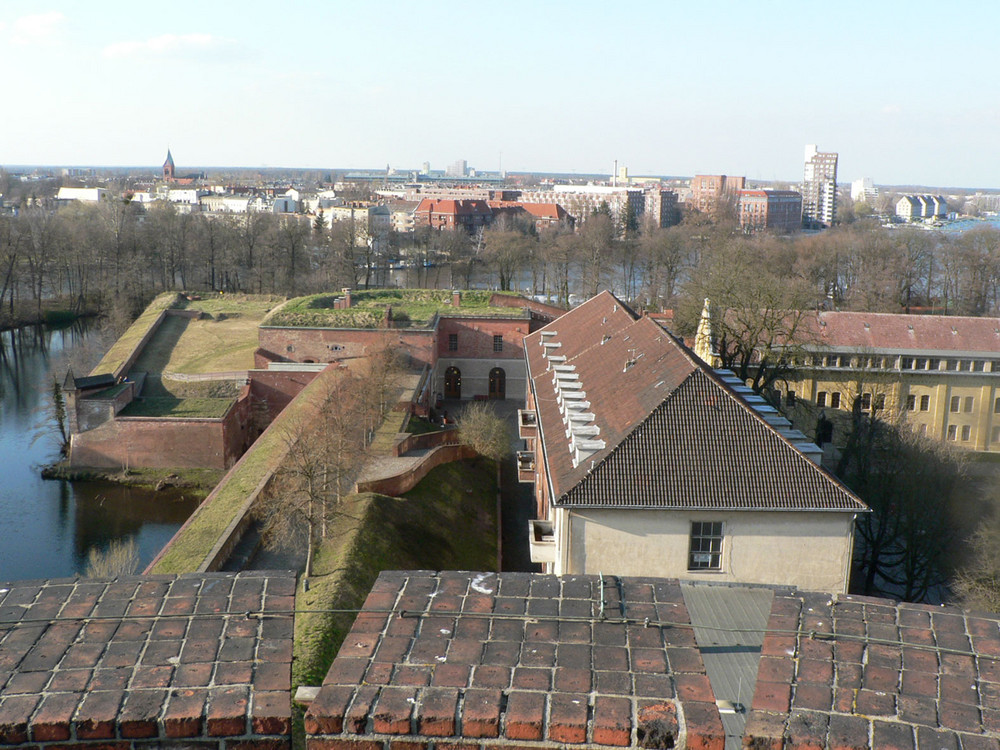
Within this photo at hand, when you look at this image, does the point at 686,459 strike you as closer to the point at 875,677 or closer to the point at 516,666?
the point at 875,677

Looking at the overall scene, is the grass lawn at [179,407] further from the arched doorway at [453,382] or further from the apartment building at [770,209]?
the apartment building at [770,209]

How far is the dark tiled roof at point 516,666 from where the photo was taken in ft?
13.0

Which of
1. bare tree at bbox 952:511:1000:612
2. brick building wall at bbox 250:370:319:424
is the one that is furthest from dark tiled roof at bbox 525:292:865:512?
brick building wall at bbox 250:370:319:424

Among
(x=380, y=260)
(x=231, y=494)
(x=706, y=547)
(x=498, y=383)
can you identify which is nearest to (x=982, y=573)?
(x=706, y=547)

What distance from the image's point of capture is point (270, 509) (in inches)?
853

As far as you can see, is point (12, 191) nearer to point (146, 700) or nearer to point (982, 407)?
point (982, 407)

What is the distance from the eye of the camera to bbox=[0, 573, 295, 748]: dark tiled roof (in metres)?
4.02

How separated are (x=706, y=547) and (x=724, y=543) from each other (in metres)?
0.34

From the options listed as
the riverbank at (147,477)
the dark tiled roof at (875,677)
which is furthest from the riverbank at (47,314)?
the dark tiled roof at (875,677)

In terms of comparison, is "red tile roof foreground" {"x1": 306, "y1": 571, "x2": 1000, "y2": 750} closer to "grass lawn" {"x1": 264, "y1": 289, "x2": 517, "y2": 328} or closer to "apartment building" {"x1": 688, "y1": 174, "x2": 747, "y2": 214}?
"grass lawn" {"x1": 264, "y1": 289, "x2": 517, "y2": 328}

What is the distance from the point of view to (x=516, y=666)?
4.34 meters

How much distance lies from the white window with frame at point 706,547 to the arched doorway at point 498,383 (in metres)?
28.0

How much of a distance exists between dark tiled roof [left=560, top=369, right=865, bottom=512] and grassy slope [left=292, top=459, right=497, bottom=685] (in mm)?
5277

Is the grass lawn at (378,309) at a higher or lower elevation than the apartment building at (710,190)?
lower
